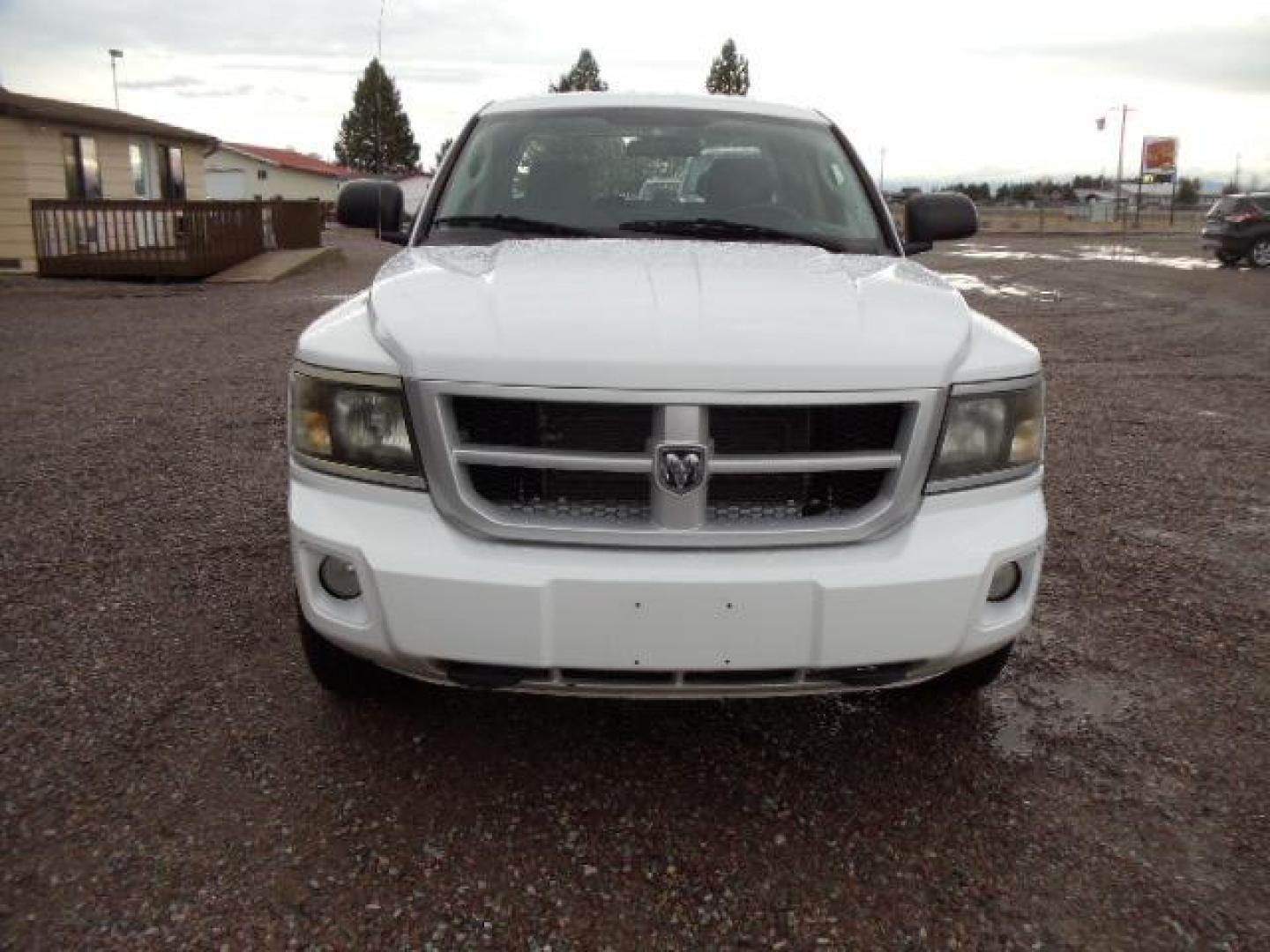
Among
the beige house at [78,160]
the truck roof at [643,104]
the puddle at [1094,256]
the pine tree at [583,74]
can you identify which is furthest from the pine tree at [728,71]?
the truck roof at [643,104]

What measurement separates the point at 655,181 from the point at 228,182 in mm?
64840

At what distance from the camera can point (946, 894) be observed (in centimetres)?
212

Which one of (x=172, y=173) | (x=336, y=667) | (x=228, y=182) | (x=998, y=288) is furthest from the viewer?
(x=228, y=182)

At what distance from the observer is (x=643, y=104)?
385 cm

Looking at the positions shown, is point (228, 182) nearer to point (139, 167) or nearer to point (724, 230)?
point (139, 167)

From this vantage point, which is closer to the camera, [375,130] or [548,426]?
[548,426]

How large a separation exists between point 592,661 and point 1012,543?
94 centimetres

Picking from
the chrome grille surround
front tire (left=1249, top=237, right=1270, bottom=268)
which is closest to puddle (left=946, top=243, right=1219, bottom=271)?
front tire (left=1249, top=237, right=1270, bottom=268)

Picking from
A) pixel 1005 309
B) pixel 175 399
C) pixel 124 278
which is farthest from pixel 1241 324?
pixel 124 278

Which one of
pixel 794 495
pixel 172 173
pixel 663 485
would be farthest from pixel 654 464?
pixel 172 173

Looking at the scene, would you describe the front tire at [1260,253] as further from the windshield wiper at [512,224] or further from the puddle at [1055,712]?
the windshield wiper at [512,224]

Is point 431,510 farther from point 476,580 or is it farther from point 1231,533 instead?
point 1231,533

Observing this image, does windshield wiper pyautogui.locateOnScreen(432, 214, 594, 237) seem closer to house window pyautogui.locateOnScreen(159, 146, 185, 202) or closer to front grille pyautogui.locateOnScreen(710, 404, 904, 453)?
front grille pyautogui.locateOnScreen(710, 404, 904, 453)

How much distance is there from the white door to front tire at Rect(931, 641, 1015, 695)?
65.2 m
